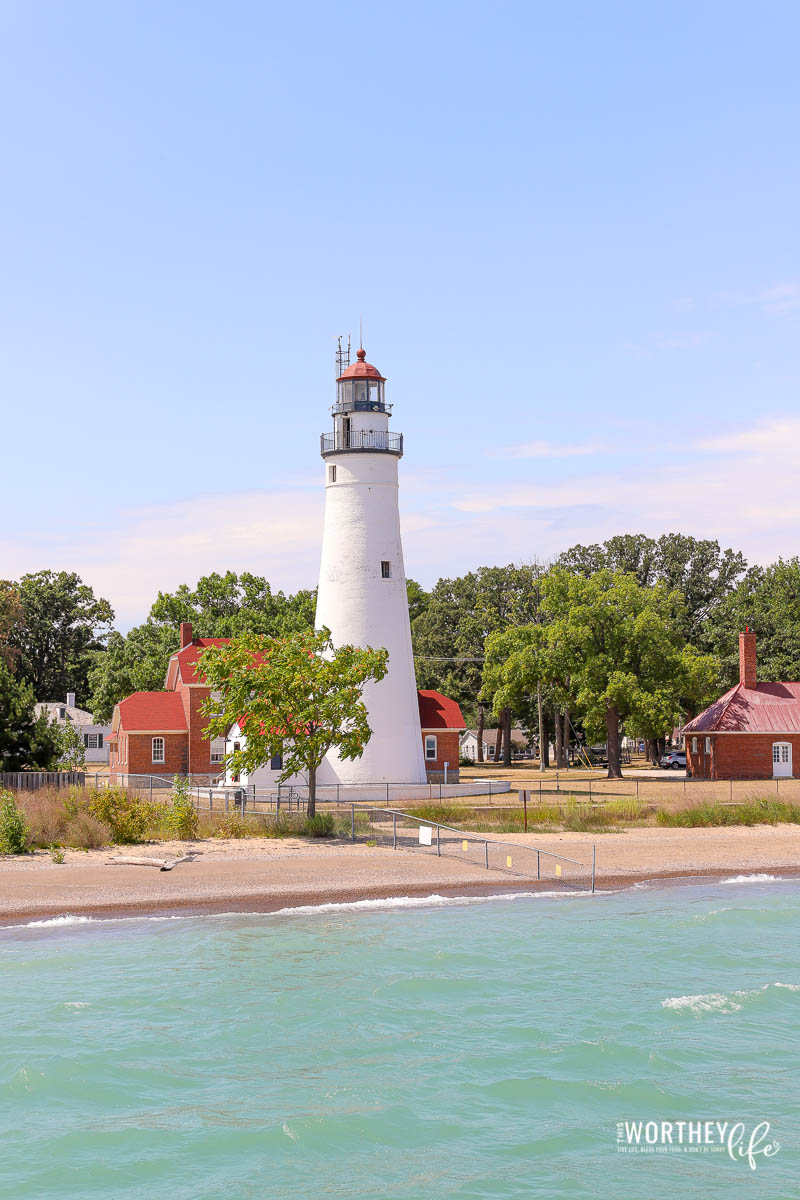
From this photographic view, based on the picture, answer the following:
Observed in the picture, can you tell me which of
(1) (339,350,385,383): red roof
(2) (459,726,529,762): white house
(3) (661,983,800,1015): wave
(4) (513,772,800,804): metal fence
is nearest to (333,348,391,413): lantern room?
(1) (339,350,385,383): red roof

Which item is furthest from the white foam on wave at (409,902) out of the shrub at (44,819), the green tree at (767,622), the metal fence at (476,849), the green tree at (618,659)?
the green tree at (767,622)

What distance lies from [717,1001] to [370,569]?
1126 inches

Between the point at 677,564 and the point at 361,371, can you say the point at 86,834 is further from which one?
the point at 677,564

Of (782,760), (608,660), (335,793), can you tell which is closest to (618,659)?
(608,660)

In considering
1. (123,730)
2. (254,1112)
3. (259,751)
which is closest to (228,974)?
(254,1112)

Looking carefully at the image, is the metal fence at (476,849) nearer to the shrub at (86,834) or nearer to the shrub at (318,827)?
the shrub at (318,827)

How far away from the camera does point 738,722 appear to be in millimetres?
62312

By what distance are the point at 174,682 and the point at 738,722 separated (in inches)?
1210

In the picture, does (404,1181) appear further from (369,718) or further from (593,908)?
(369,718)

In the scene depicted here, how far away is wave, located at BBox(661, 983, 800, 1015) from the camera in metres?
22.5

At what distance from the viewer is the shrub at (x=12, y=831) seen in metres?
33.0

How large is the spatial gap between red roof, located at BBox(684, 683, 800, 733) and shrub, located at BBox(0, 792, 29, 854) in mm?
39599

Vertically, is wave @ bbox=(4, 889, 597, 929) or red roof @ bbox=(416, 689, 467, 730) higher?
red roof @ bbox=(416, 689, 467, 730)

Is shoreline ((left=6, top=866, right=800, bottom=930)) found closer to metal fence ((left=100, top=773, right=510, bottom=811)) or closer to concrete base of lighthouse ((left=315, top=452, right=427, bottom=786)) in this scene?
metal fence ((left=100, top=773, right=510, bottom=811))
